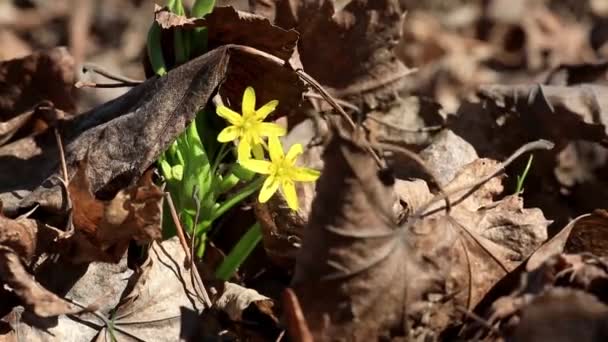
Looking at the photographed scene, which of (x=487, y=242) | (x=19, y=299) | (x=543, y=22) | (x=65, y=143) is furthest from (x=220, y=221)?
(x=543, y=22)

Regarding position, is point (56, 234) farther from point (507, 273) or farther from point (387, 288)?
point (507, 273)

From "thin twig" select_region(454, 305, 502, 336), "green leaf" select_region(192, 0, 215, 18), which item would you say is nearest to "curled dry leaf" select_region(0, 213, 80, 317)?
"green leaf" select_region(192, 0, 215, 18)

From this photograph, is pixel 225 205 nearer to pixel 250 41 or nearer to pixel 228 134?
pixel 228 134

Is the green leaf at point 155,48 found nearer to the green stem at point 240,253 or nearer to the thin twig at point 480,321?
the green stem at point 240,253

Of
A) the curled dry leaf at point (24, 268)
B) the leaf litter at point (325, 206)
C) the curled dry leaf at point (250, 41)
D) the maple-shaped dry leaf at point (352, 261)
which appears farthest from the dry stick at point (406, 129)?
the curled dry leaf at point (24, 268)

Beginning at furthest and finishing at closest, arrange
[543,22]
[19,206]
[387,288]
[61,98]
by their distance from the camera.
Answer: [543,22], [61,98], [19,206], [387,288]

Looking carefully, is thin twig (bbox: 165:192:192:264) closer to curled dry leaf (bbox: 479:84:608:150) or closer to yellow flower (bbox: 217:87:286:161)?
yellow flower (bbox: 217:87:286:161)
